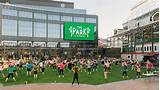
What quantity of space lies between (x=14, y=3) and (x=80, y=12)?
23701 millimetres

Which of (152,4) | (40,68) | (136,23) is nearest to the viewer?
(40,68)

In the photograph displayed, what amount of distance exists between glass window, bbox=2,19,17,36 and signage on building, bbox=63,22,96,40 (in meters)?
74.9

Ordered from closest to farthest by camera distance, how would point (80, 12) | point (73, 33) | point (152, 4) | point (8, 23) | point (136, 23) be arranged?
point (73, 33), point (152, 4), point (136, 23), point (8, 23), point (80, 12)

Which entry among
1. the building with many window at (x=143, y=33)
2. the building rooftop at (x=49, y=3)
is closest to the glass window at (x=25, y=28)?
the building rooftop at (x=49, y=3)

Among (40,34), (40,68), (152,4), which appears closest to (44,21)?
(40,34)

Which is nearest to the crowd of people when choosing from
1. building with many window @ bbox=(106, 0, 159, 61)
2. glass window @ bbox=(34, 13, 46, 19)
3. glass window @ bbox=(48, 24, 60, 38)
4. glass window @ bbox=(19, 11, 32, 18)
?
building with many window @ bbox=(106, 0, 159, 61)

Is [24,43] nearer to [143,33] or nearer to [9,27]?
[9,27]

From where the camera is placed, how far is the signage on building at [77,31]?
4812 cm

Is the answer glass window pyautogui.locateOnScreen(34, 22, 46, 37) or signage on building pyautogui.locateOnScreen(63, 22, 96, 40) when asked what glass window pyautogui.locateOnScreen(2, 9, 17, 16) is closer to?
glass window pyautogui.locateOnScreen(34, 22, 46, 37)

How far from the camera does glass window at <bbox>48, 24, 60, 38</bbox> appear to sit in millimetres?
132625

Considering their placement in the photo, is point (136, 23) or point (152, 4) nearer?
point (152, 4)

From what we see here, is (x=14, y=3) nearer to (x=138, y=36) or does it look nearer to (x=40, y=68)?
(x=138, y=36)

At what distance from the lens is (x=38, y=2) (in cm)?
14288

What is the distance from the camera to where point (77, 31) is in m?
49.2
